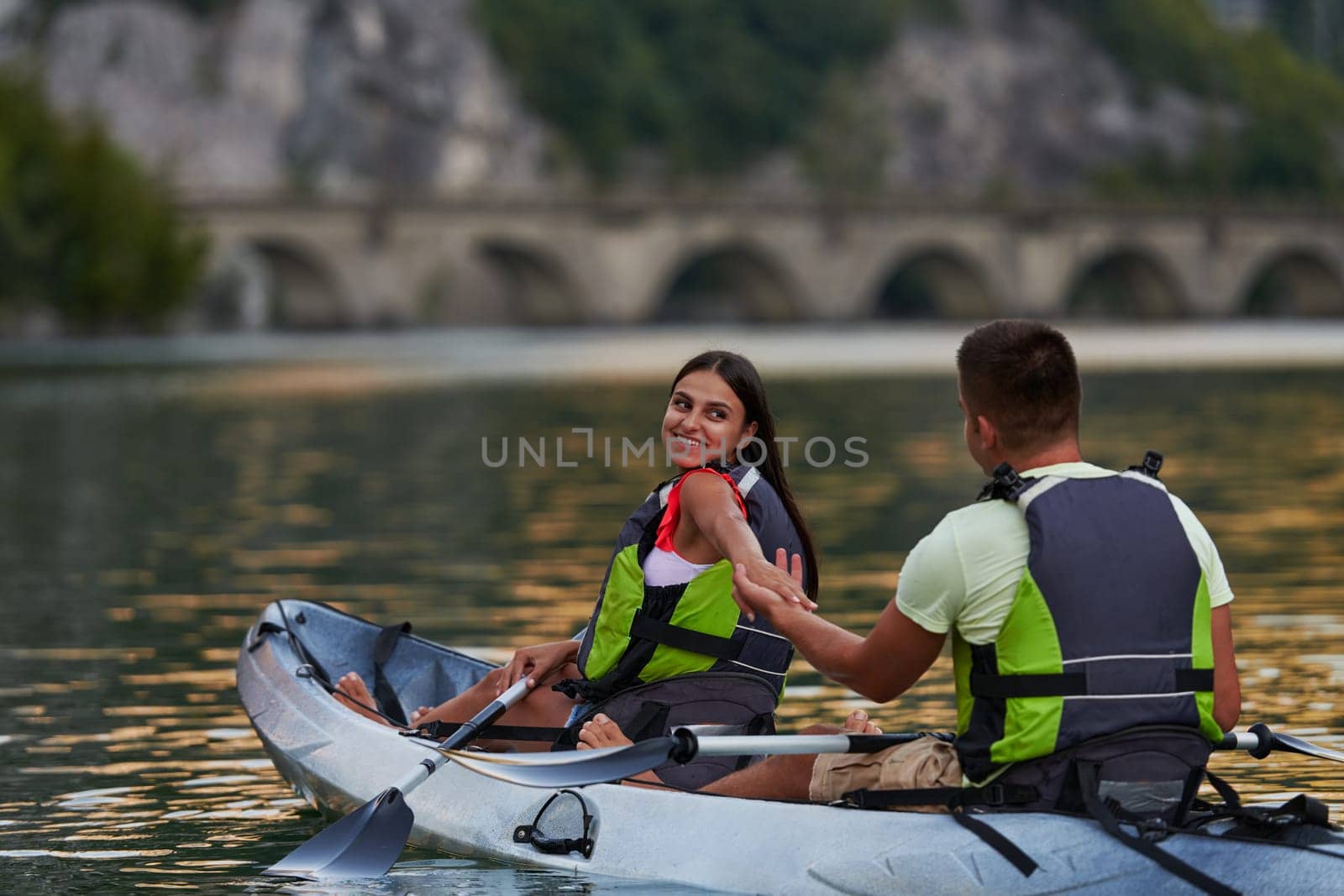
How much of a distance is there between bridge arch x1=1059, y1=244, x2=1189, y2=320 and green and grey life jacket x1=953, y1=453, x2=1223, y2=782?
87.1 metres

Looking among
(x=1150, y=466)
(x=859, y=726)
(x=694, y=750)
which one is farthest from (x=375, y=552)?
(x=1150, y=466)

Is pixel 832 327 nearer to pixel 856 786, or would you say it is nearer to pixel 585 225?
pixel 585 225

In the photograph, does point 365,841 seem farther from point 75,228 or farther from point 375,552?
point 75,228

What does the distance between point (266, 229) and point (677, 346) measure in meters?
13.7

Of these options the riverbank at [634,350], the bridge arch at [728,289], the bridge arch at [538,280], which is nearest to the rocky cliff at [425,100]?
the bridge arch at [538,280]

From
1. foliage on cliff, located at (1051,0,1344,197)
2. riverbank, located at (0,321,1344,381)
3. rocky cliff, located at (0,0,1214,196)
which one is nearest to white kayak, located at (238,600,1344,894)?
riverbank, located at (0,321,1344,381)

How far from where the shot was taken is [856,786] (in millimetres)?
6262

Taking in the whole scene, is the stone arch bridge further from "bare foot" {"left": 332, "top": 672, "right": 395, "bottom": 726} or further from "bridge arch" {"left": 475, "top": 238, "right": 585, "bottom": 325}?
"bare foot" {"left": 332, "top": 672, "right": 395, "bottom": 726}

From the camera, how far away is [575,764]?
6438 mm

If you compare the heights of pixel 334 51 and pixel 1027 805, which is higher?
pixel 334 51

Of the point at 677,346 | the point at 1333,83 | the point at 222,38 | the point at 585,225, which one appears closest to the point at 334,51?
the point at 222,38

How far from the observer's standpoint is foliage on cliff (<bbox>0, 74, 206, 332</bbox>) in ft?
165

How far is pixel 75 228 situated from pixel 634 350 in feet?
50.9

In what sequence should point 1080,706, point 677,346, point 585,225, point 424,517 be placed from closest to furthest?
1. point 1080,706
2. point 424,517
3. point 677,346
4. point 585,225
